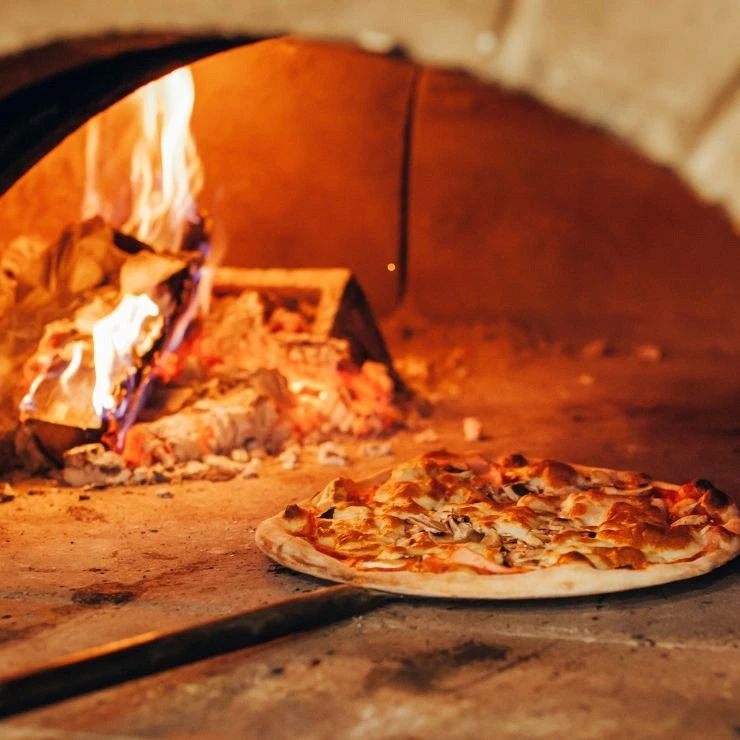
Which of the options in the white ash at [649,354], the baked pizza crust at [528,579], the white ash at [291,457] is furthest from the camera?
the white ash at [649,354]

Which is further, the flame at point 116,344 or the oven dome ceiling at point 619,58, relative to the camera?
the flame at point 116,344

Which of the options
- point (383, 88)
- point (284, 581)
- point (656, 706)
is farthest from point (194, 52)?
point (383, 88)

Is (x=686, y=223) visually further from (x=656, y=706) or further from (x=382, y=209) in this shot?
(x=656, y=706)

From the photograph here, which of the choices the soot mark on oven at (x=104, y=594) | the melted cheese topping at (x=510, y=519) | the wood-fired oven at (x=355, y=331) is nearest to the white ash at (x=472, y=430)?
the wood-fired oven at (x=355, y=331)

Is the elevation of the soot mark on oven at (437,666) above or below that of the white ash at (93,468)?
below

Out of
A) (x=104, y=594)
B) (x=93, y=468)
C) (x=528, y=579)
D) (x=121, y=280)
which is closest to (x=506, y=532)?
(x=528, y=579)

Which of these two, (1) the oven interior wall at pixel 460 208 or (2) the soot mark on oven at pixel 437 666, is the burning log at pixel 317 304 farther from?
(2) the soot mark on oven at pixel 437 666
